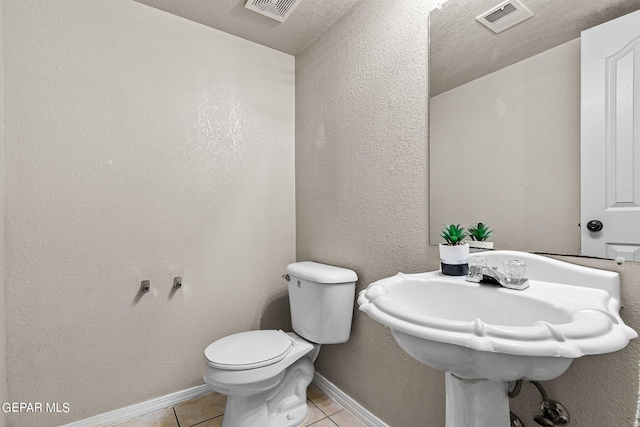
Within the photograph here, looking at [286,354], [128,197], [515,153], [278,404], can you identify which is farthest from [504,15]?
[278,404]

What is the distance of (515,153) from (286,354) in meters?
1.28

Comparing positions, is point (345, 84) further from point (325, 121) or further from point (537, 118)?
point (537, 118)

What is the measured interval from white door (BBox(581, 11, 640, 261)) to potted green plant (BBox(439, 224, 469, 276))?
1.07 ft

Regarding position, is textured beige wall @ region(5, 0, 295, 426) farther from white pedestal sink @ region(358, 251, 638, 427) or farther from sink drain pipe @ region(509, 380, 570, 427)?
sink drain pipe @ region(509, 380, 570, 427)

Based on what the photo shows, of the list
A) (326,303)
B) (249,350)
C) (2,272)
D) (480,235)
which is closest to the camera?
(480,235)

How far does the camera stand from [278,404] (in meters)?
1.58

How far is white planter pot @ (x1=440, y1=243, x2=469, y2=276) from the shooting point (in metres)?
1.09

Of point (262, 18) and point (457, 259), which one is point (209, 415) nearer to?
point (457, 259)

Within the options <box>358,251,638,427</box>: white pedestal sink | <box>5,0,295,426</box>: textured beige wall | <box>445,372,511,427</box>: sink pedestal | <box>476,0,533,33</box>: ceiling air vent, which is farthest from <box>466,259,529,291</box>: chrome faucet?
<box>5,0,295,426</box>: textured beige wall

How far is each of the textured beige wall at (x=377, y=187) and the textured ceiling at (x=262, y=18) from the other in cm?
8

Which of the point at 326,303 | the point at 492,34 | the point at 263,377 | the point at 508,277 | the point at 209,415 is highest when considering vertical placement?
the point at 492,34

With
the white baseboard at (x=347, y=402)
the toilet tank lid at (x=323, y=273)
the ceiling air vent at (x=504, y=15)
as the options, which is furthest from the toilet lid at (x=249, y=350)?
the ceiling air vent at (x=504, y=15)

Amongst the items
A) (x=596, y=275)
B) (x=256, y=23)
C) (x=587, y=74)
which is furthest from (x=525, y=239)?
(x=256, y=23)

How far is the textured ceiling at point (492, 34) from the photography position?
916 millimetres
